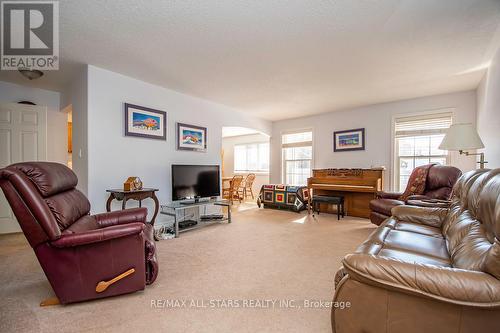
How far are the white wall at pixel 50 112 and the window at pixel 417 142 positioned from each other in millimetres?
6445

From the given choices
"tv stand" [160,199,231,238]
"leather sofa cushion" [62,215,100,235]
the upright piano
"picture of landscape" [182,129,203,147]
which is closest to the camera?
"leather sofa cushion" [62,215,100,235]

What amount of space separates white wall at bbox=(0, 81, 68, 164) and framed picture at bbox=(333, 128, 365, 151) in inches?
221

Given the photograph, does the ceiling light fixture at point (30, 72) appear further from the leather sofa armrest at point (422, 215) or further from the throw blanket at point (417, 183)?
the throw blanket at point (417, 183)

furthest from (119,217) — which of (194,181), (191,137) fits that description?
(191,137)

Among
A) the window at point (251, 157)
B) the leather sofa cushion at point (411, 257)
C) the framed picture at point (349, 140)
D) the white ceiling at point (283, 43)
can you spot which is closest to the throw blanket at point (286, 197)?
the framed picture at point (349, 140)

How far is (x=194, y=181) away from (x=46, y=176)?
2.42 meters

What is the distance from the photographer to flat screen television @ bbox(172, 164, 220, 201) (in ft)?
→ 12.6

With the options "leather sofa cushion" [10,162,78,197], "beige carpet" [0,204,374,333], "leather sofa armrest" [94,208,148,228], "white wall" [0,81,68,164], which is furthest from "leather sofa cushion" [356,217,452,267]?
"white wall" [0,81,68,164]

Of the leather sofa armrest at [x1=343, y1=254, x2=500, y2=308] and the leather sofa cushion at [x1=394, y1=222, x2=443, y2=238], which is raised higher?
the leather sofa armrest at [x1=343, y1=254, x2=500, y2=308]

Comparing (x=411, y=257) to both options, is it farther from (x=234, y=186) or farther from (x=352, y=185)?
(x=234, y=186)

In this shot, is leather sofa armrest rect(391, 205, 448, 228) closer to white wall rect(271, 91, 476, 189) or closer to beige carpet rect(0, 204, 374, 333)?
Answer: beige carpet rect(0, 204, 374, 333)

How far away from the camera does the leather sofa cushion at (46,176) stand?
1661mm

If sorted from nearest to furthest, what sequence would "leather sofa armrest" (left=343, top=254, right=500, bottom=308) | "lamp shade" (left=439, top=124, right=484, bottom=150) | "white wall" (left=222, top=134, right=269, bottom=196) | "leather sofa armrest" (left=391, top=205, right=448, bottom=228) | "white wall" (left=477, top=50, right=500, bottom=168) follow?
"leather sofa armrest" (left=343, top=254, right=500, bottom=308)
"leather sofa armrest" (left=391, top=205, right=448, bottom=228)
"white wall" (left=477, top=50, right=500, bottom=168)
"lamp shade" (left=439, top=124, right=484, bottom=150)
"white wall" (left=222, top=134, right=269, bottom=196)

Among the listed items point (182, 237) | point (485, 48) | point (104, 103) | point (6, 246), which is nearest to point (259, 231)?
point (182, 237)
